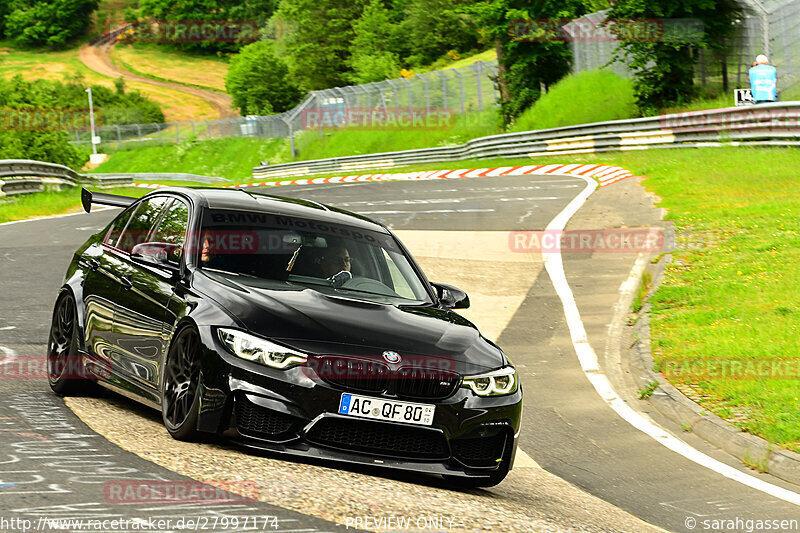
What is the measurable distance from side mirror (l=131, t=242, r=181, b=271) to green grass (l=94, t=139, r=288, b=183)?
67258mm

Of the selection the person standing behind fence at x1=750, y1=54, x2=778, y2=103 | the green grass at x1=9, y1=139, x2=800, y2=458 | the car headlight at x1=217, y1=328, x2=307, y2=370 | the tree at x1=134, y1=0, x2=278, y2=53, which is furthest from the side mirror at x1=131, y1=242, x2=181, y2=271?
the tree at x1=134, y1=0, x2=278, y2=53

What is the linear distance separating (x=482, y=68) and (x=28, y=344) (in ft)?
148

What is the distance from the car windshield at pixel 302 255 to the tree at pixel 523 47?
132 feet

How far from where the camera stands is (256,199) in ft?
25.7

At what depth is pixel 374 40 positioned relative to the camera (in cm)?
9200

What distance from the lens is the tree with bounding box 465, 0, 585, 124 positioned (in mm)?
46969

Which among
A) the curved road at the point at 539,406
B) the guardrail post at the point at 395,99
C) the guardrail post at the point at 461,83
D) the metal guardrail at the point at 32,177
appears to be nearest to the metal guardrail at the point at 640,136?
the curved road at the point at 539,406

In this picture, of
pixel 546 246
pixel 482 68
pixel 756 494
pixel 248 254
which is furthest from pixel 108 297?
pixel 482 68

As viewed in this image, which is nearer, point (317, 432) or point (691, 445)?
point (317, 432)

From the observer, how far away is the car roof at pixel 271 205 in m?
7.50

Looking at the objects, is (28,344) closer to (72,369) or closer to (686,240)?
(72,369)

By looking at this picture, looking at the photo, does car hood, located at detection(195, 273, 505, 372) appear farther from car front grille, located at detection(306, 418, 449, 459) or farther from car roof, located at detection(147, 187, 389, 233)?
car roof, located at detection(147, 187, 389, 233)

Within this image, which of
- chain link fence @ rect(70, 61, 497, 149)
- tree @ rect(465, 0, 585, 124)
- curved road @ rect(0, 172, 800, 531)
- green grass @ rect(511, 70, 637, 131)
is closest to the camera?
curved road @ rect(0, 172, 800, 531)

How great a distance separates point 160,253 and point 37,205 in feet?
70.9
